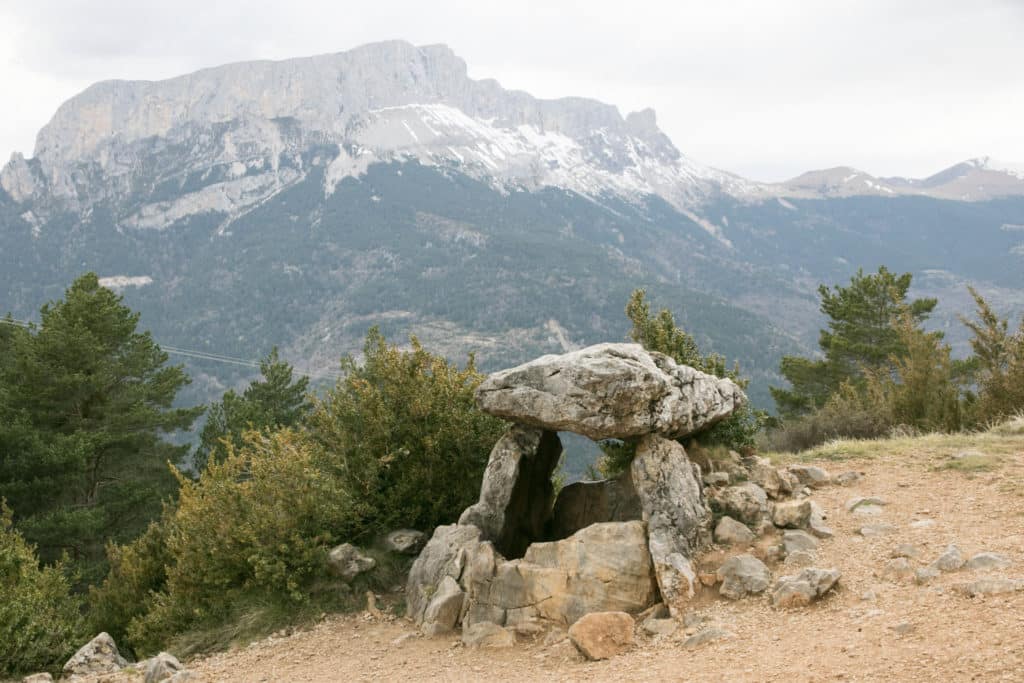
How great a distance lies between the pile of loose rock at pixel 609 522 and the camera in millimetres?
9672

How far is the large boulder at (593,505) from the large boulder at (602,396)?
1719 mm

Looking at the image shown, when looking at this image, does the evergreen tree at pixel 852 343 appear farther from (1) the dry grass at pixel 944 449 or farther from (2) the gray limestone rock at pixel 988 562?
(2) the gray limestone rock at pixel 988 562

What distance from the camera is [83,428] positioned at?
2420cm

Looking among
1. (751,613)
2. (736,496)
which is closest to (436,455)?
(736,496)

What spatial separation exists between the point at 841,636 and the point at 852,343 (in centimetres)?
3070

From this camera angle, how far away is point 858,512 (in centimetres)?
1127

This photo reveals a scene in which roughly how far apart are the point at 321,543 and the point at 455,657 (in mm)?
4060

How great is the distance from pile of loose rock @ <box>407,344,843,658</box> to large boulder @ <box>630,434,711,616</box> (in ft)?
0.06

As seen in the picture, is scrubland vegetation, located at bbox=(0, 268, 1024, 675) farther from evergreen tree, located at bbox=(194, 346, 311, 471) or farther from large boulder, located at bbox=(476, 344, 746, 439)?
evergreen tree, located at bbox=(194, 346, 311, 471)

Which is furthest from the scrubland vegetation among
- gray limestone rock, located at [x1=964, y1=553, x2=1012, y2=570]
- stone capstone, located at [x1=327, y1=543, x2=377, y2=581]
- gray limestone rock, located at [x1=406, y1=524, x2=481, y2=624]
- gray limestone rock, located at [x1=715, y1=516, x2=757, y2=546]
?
gray limestone rock, located at [x1=964, y1=553, x2=1012, y2=570]

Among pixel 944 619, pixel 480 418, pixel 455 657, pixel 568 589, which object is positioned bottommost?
pixel 455 657

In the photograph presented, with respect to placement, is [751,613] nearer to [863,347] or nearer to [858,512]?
[858,512]

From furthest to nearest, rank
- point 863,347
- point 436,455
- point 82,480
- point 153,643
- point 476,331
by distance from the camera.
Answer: point 476,331 < point 863,347 < point 82,480 < point 436,455 < point 153,643

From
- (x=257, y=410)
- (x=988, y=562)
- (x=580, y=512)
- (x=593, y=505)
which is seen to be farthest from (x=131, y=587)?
(x=257, y=410)
